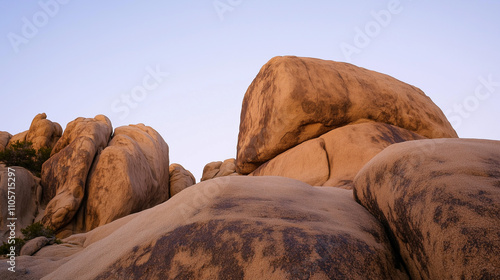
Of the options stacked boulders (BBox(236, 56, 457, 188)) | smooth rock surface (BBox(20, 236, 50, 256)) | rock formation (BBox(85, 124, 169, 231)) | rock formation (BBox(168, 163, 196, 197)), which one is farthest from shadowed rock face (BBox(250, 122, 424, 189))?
rock formation (BBox(168, 163, 196, 197))

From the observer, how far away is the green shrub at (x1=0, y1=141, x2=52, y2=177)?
11.4 metres

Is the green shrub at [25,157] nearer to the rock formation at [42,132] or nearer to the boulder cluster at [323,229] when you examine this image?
the rock formation at [42,132]

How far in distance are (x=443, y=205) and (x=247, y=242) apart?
1311mm

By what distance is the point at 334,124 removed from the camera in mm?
8930

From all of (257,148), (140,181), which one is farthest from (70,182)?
(257,148)

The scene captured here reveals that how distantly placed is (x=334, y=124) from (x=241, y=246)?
711 centimetres

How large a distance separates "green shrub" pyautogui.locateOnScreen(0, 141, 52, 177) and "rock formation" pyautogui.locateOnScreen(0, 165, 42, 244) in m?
1.29

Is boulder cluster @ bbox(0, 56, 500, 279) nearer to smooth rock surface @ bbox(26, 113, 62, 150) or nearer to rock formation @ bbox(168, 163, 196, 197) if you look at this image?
smooth rock surface @ bbox(26, 113, 62, 150)

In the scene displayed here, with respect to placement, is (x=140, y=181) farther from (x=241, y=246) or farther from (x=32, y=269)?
(x=241, y=246)

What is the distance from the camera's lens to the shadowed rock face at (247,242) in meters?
2.15

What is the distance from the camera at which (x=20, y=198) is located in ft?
30.9

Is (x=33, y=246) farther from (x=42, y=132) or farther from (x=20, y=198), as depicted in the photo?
(x=42, y=132)

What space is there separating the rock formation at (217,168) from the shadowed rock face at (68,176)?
1048cm

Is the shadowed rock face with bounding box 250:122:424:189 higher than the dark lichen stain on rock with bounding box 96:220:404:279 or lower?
lower
